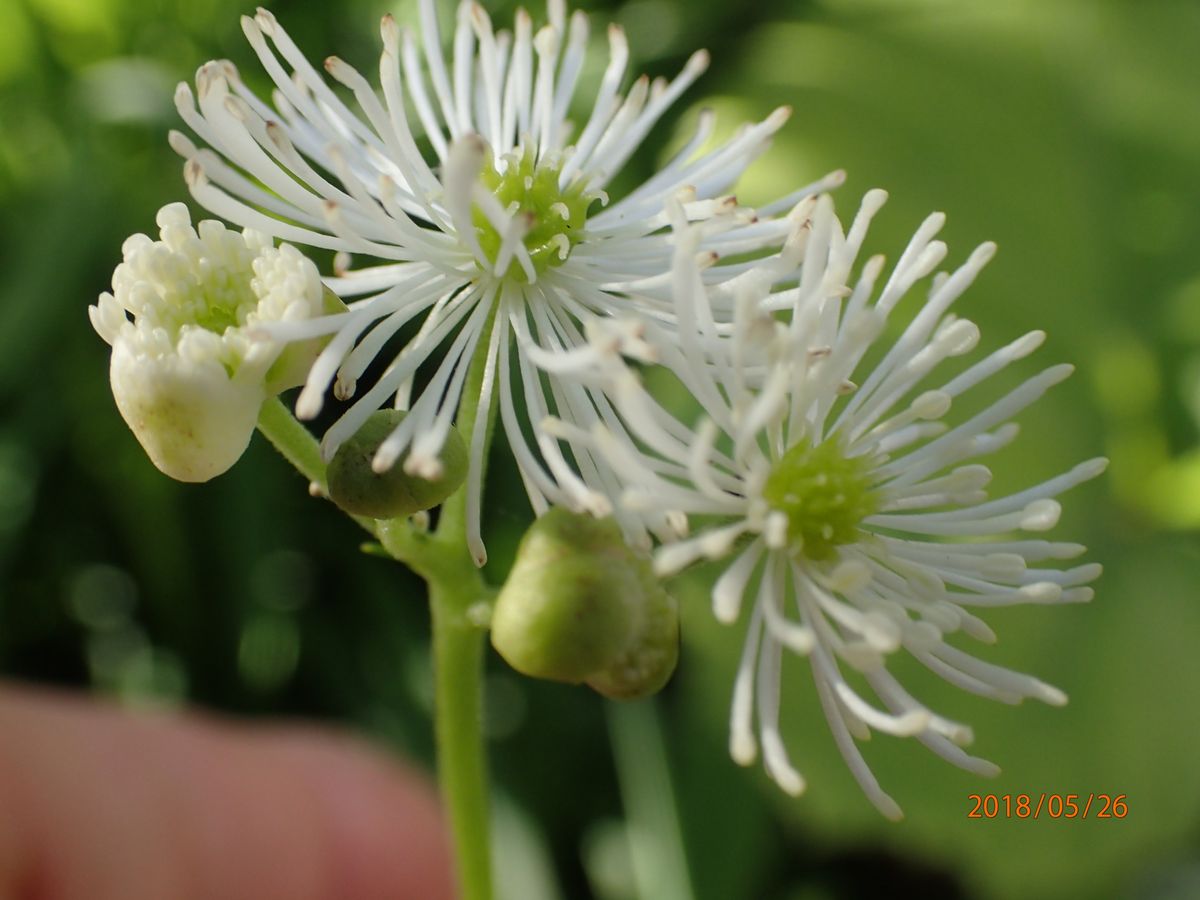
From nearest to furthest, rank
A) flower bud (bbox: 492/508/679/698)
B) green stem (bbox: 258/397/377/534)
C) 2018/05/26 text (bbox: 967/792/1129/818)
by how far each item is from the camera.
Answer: flower bud (bbox: 492/508/679/698) → green stem (bbox: 258/397/377/534) → 2018/05/26 text (bbox: 967/792/1129/818)

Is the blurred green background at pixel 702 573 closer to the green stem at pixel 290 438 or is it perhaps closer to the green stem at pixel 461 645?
the green stem at pixel 461 645

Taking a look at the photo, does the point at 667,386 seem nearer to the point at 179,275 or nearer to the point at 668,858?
the point at 668,858

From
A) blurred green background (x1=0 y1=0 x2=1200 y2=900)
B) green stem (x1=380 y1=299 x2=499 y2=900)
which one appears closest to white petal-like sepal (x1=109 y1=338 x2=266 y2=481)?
green stem (x1=380 y1=299 x2=499 y2=900)

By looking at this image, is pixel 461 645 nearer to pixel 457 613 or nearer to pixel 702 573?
pixel 457 613

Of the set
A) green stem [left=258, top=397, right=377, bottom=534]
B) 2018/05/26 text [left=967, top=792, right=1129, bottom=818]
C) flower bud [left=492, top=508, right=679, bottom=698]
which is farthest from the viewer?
2018/05/26 text [left=967, top=792, right=1129, bottom=818]

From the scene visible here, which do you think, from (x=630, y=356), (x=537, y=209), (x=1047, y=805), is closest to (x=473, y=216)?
(x=537, y=209)

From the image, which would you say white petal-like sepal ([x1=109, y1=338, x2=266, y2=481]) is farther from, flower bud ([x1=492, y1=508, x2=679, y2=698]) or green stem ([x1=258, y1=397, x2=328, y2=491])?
flower bud ([x1=492, y1=508, x2=679, y2=698])

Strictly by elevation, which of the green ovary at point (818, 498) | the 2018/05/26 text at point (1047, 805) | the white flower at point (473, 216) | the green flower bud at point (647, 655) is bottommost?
the 2018/05/26 text at point (1047, 805)

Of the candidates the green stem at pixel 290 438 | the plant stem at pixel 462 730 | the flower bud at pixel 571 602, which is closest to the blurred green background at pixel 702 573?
the plant stem at pixel 462 730
